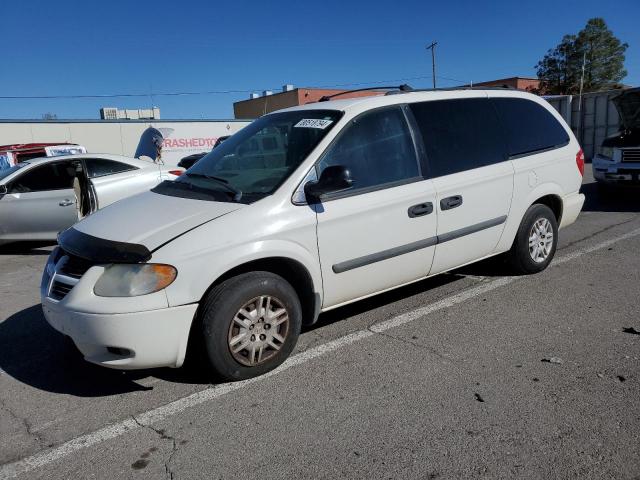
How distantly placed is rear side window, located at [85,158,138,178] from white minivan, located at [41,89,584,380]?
176 inches

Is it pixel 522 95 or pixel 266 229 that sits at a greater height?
pixel 522 95

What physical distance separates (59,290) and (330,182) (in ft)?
5.93

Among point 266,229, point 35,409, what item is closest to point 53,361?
point 35,409

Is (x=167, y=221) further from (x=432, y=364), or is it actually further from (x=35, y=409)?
(x=432, y=364)

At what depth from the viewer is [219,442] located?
2.81 metres

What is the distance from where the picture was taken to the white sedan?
7.77 metres

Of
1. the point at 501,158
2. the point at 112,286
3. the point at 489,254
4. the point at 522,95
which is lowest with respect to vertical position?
the point at 489,254

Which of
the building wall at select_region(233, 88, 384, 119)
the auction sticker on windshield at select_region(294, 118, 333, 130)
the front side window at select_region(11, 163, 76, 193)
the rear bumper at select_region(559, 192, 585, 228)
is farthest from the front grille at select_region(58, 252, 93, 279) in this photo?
the building wall at select_region(233, 88, 384, 119)

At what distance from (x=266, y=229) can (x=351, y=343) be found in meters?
1.15

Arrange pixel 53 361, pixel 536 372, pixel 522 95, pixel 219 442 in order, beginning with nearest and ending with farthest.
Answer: pixel 219 442, pixel 536 372, pixel 53 361, pixel 522 95

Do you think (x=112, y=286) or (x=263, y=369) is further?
(x=263, y=369)

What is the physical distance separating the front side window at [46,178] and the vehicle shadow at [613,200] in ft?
27.5

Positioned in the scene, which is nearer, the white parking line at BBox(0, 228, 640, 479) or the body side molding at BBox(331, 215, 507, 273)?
the white parking line at BBox(0, 228, 640, 479)

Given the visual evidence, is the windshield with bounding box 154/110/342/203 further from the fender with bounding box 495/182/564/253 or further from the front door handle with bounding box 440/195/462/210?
the fender with bounding box 495/182/564/253
